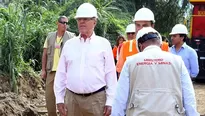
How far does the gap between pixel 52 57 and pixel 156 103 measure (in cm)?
389

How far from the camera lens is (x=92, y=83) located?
5391mm

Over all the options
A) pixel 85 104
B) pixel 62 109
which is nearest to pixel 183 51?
pixel 85 104

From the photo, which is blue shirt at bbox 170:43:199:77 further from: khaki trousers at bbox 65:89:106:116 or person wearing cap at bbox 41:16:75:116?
khaki trousers at bbox 65:89:106:116

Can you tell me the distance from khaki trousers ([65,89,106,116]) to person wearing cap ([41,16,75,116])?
6.76 feet

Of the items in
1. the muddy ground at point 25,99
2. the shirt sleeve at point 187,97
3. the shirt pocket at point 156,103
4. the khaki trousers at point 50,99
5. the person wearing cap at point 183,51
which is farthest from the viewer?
the muddy ground at point 25,99

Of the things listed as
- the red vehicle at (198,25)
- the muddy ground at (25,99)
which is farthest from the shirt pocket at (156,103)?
the red vehicle at (198,25)

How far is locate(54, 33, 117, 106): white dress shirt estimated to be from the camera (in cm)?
538

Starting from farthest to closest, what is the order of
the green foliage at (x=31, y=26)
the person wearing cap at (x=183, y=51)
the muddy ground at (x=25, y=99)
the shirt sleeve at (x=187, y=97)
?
1. the green foliage at (x=31, y=26)
2. the muddy ground at (x=25, y=99)
3. the person wearing cap at (x=183, y=51)
4. the shirt sleeve at (x=187, y=97)

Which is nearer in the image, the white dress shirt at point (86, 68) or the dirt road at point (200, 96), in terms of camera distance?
the white dress shirt at point (86, 68)

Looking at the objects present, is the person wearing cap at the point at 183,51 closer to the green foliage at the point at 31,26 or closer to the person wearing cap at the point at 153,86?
the green foliage at the point at 31,26

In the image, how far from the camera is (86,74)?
5379 millimetres

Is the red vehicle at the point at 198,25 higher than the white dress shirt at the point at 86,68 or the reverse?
the reverse

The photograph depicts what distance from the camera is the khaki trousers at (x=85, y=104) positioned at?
17.9 feet

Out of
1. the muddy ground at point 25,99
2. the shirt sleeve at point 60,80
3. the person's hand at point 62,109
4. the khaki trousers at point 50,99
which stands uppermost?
the shirt sleeve at point 60,80
